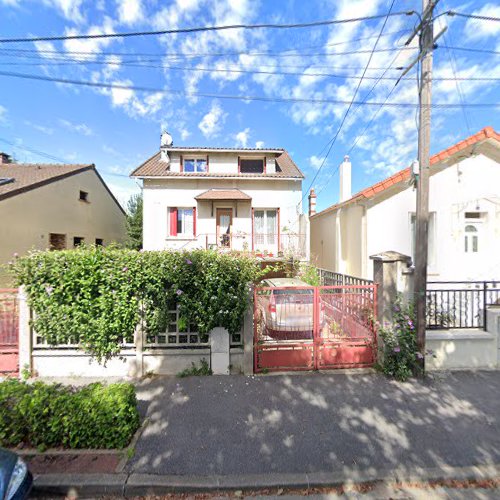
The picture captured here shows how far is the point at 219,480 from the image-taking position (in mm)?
2436

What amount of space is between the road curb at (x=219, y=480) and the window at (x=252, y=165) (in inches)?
456

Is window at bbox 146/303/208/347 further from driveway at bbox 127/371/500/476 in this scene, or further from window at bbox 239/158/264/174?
→ window at bbox 239/158/264/174

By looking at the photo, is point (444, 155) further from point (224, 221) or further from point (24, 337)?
point (24, 337)

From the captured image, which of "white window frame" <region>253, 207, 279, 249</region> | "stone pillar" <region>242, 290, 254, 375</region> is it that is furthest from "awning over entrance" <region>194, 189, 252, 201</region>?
"stone pillar" <region>242, 290, 254, 375</region>

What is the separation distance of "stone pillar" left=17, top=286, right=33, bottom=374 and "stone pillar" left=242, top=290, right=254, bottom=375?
382 cm

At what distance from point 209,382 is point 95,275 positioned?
269cm

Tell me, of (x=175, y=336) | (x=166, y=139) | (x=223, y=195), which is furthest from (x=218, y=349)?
(x=166, y=139)

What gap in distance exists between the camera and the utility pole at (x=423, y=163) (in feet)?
13.6

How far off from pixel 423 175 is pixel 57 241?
15036 mm

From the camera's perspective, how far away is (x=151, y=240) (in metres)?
11.4

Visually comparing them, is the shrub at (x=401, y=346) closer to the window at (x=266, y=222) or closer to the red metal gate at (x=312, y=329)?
the red metal gate at (x=312, y=329)

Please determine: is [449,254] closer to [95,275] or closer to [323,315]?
[323,315]

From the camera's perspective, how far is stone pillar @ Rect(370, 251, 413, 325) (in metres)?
4.47

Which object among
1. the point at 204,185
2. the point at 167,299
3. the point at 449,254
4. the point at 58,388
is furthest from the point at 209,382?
the point at 204,185
